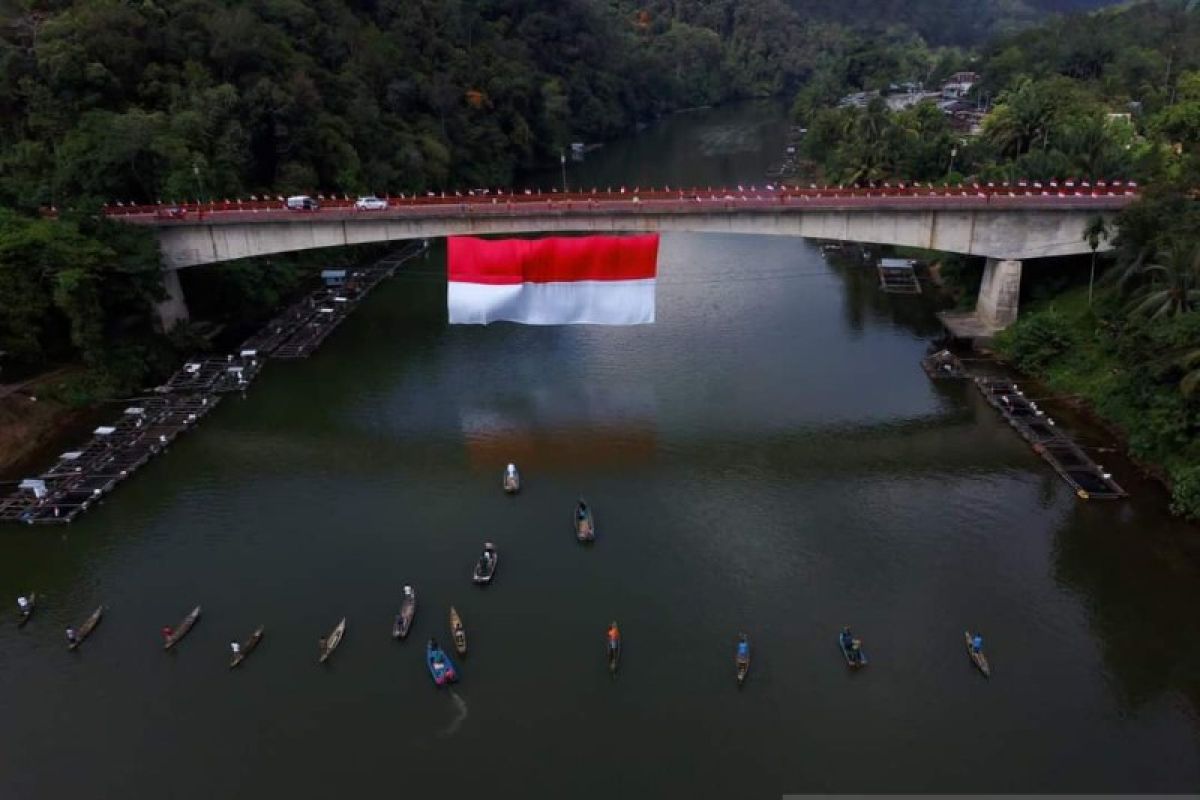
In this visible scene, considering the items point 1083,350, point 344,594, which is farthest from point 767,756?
point 1083,350

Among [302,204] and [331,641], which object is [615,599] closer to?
[331,641]

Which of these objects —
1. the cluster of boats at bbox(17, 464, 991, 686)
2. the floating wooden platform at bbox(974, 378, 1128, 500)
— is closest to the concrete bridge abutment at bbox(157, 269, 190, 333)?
the cluster of boats at bbox(17, 464, 991, 686)

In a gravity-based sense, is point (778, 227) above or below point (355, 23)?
→ below

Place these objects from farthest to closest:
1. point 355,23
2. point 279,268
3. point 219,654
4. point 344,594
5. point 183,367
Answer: point 355,23 → point 279,268 → point 183,367 → point 344,594 → point 219,654

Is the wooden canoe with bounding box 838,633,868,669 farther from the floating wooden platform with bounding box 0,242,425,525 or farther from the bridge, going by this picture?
the floating wooden platform with bounding box 0,242,425,525

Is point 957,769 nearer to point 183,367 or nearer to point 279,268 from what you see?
point 183,367

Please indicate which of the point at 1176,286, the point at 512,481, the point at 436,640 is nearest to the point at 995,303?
the point at 1176,286
